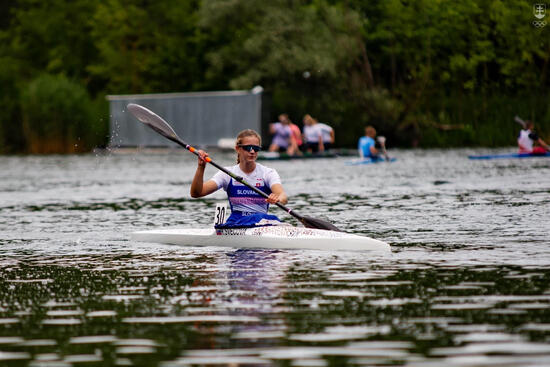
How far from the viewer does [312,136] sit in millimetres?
41938

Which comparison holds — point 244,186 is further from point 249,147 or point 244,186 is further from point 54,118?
point 54,118

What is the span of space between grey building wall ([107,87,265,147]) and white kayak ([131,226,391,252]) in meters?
37.9

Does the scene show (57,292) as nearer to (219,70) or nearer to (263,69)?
(263,69)

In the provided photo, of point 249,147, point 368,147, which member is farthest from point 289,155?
point 249,147

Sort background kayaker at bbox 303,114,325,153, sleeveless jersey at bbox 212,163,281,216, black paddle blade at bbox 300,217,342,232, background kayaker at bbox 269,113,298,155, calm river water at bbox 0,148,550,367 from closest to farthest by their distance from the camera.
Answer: calm river water at bbox 0,148,550,367 < sleeveless jersey at bbox 212,163,281,216 < black paddle blade at bbox 300,217,342,232 < background kayaker at bbox 303,114,325,153 < background kayaker at bbox 269,113,298,155

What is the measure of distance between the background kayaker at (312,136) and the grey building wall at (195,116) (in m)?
9.81

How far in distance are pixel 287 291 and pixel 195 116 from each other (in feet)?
151

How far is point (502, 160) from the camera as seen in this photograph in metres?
36.9

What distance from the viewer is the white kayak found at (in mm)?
12617

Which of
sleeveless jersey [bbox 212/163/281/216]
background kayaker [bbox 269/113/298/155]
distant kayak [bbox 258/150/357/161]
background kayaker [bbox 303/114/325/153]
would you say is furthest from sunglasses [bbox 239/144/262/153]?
background kayaker [bbox 269/113/298/155]

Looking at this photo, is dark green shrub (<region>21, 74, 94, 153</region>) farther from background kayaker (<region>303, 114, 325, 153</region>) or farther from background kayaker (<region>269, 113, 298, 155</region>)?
background kayaker (<region>303, 114, 325, 153</region>)

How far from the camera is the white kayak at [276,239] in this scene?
12.6 metres

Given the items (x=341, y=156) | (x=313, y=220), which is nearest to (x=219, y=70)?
(x=341, y=156)

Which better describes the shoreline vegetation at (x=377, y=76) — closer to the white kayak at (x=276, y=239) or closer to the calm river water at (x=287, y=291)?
the calm river water at (x=287, y=291)
